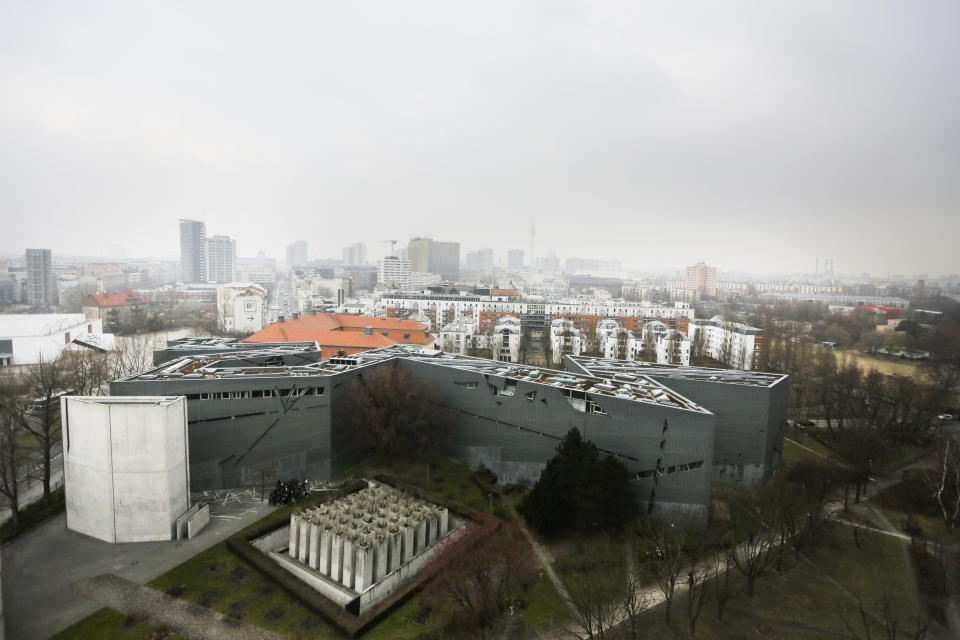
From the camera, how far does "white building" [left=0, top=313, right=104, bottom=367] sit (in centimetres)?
3850

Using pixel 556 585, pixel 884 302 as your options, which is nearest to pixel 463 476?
pixel 556 585

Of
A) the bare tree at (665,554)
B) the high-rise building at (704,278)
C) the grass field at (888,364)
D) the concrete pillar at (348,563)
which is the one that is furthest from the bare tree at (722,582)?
the high-rise building at (704,278)

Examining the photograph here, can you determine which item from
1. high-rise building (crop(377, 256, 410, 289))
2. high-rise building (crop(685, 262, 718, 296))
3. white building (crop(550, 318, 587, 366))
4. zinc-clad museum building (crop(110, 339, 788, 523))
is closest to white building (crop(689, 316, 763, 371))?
white building (crop(550, 318, 587, 366))

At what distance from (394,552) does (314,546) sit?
2.32m

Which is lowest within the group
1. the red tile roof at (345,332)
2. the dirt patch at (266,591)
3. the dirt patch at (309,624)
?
the dirt patch at (309,624)

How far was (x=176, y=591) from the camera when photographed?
12.6m

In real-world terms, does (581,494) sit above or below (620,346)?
below

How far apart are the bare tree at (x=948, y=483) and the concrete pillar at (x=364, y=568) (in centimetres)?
1769

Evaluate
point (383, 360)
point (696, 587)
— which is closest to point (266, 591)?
point (696, 587)

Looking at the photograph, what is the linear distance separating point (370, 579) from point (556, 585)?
16.1 ft

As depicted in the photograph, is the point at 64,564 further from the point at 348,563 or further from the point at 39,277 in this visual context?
the point at 39,277

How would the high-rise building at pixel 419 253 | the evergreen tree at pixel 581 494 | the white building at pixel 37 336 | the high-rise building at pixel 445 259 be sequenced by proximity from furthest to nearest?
the high-rise building at pixel 445 259 → the high-rise building at pixel 419 253 → the white building at pixel 37 336 → the evergreen tree at pixel 581 494

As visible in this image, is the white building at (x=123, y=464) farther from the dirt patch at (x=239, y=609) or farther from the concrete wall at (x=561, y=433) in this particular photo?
the concrete wall at (x=561, y=433)

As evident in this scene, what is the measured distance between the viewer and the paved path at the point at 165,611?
11312mm
